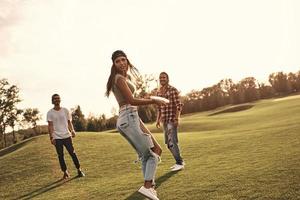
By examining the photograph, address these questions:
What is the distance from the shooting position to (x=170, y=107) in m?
11.3

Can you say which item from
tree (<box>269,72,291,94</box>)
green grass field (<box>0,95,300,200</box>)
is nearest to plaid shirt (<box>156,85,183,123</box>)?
green grass field (<box>0,95,300,200</box>)

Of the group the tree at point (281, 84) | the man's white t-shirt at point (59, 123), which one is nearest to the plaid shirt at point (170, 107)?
the man's white t-shirt at point (59, 123)

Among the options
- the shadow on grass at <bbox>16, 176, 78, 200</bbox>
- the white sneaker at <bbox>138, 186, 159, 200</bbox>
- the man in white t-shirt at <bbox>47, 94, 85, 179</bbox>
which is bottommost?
the shadow on grass at <bbox>16, 176, 78, 200</bbox>

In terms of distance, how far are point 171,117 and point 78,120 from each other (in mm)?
55890

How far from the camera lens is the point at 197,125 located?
133ft

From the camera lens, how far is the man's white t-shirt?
12641mm

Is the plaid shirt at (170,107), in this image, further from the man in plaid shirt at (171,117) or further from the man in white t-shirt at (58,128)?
the man in white t-shirt at (58,128)

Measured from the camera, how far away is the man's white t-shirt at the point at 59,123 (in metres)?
12.6

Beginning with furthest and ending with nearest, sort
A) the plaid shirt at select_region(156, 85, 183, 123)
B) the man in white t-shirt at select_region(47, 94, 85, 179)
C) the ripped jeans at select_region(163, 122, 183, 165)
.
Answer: the man in white t-shirt at select_region(47, 94, 85, 179), the plaid shirt at select_region(156, 85, 183, 123), the ripped jeans at select_region(163, 122, 183, 165)

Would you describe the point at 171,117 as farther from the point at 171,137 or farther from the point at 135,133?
the point at 135,133

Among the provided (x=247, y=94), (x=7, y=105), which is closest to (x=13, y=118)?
(x=7, y=105)

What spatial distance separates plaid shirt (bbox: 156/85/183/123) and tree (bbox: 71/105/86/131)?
2114 inches

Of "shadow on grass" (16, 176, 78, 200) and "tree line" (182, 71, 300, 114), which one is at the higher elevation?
"tree line" (182, 71, 300, 114)

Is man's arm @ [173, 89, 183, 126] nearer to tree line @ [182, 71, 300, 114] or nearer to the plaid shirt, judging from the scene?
the plaid shirt
